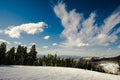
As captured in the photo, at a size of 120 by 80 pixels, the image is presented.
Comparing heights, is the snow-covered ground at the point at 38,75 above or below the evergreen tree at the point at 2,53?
below

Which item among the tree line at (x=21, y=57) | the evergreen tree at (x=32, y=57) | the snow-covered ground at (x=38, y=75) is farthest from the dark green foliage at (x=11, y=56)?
the snow-covered ground at (x=38, y=75)

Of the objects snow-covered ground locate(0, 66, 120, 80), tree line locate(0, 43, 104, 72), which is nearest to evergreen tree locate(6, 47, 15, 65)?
tree line locate(0, 43, 104, 72)

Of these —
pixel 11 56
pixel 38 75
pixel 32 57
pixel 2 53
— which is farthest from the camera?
pixel 32 57

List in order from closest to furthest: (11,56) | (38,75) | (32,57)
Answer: (38,75) < (11,56) < (32,57)

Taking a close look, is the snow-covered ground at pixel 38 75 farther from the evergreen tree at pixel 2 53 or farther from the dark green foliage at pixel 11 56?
the dark green foliage at pixel 11 56

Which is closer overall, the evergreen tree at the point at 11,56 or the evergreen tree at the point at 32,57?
the evergreen tree at the point at 11,56

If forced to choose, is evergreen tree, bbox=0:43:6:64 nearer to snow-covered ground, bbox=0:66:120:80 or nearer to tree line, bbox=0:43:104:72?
tree line, bbox=0:43:104:72

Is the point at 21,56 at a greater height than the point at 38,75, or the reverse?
the point at 21,56

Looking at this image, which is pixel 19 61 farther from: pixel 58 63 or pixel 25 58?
pixel 58 63

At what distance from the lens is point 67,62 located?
99562 mm

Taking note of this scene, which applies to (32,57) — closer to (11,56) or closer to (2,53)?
(11,56)

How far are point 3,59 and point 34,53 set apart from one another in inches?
674

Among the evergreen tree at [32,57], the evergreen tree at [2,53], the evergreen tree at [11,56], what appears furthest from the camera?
the evergreen tree at [32,57]

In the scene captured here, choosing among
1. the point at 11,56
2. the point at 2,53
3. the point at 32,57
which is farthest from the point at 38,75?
the point at 32,57
